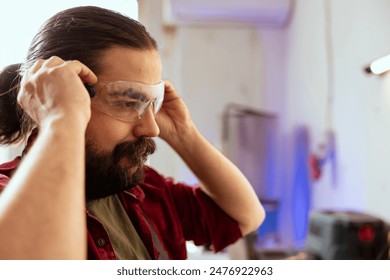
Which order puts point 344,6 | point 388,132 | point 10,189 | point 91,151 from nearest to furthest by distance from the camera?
point 10,189 < point 91,151 < point 388,132 < point 344,6

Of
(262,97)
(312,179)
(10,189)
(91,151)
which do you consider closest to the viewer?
(10,189)

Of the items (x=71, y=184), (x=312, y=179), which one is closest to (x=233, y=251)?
(x=312, y=179)

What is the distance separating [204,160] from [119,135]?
225 mm

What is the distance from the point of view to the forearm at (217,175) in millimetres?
883

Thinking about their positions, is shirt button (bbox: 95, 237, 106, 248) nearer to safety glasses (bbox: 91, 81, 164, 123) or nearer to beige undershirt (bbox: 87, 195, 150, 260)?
beige undershirt (bbox: 87, 195, 150, 260)

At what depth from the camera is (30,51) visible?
74cm

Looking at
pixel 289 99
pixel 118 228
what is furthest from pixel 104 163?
pixel 289 99

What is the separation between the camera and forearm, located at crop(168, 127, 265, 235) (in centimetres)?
88

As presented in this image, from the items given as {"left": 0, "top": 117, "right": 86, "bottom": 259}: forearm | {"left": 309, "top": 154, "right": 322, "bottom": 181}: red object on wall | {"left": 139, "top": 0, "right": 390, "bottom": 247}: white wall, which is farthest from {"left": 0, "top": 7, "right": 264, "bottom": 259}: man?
{"left": 309, "top": 154, "right": 322, "bottom": 181}: red object on wall

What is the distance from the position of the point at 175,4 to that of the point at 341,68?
0.78 m

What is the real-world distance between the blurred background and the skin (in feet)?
1.05

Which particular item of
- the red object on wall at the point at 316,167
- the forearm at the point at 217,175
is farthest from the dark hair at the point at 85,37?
the red object on wall at the point at 316,167

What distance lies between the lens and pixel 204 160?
88 centimetres

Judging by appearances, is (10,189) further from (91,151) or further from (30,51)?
(30,51)
